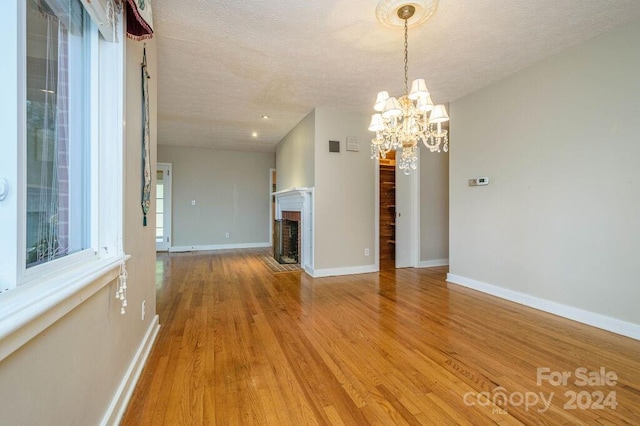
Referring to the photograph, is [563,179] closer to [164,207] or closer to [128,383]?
[128,383]

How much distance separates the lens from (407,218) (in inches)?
196

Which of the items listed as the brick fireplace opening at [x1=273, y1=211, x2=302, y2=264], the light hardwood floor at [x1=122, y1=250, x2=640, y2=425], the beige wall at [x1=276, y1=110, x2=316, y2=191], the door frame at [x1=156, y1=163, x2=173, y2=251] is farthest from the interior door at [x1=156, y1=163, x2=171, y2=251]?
the light hardwood floor at [x1=122, y1=250, x2=640, y2=425]

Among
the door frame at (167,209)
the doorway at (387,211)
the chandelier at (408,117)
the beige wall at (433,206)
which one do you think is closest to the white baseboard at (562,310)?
the beige wall at (433,206)

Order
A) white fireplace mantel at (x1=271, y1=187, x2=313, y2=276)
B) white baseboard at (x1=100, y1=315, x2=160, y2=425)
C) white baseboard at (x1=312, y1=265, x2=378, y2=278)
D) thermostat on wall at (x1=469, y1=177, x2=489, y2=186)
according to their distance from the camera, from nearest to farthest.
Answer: white baseboard at (x1=100, y1=315, x2=160, y2=425), thermostat on wall at (x1=469, y1=177, x2=489, y2=186), white baseboard at (x1=312, y1=265, x2=378, y2=278), white fireplace mantel at (x1=271, y1=187, x2=313, y2=276)

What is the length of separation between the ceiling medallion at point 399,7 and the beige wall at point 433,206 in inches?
122

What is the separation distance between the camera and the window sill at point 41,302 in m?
0.63

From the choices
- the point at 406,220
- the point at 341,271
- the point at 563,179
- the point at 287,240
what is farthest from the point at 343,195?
the point at 563,179

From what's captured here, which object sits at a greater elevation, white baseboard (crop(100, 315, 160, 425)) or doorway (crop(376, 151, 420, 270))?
doorway (crop(376, 151, 420, 270))

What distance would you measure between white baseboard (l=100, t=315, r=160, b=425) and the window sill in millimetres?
623

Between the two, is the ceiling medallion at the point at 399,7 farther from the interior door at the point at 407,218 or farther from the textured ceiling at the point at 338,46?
the interior door at the point at 407,218

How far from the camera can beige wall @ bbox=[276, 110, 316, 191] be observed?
4457mm

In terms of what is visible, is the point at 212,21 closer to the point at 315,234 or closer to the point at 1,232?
the point at 1,232

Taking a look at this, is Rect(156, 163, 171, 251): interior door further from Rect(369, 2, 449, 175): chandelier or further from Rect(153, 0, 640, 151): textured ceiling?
Rect(369, 2, 449, 175): chandelier

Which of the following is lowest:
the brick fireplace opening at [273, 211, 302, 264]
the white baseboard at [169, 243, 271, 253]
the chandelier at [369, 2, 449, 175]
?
the white baseboard at [169, 243, 271, 253]
